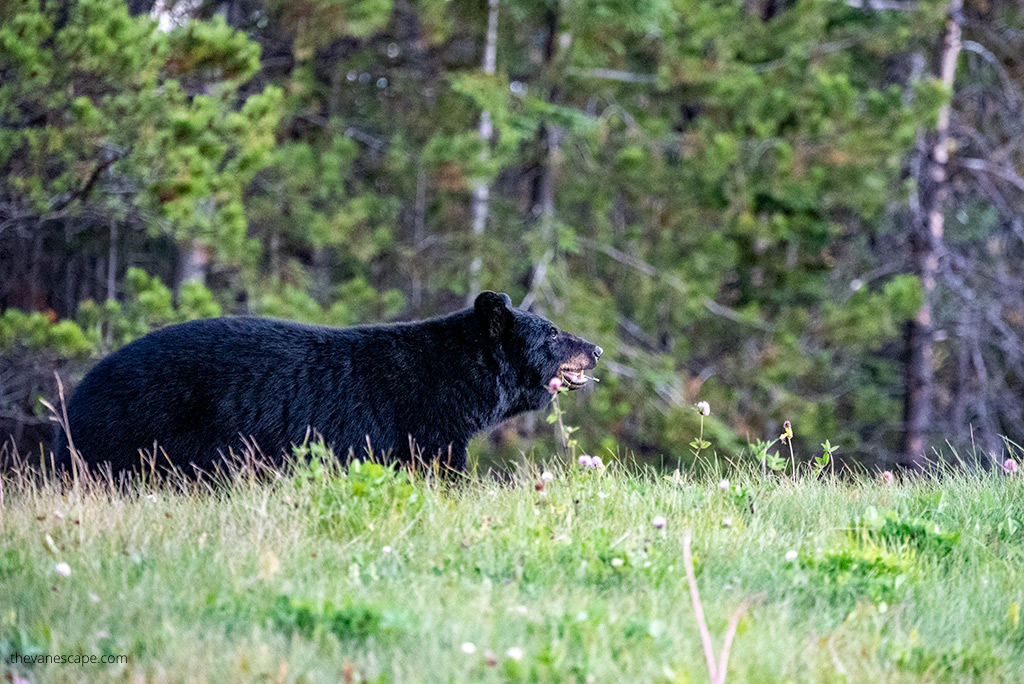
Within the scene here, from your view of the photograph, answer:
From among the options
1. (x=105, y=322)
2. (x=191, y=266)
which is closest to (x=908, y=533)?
(x=105, y=322)

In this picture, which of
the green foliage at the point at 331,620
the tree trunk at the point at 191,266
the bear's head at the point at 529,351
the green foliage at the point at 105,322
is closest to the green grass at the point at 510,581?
the green foliage at the point at 331,620

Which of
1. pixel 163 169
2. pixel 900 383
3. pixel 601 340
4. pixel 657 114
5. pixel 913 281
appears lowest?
pixel 900 383

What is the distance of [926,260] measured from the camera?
14.0 metres

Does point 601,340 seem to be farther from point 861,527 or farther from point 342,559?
point 342,559

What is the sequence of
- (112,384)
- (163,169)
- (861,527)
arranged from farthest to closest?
1. (163,169)
2. (112,384)
3. (861,527)

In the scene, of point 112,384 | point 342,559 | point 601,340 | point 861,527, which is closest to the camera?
point 342,559

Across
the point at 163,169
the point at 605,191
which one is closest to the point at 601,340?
the point at 605,191

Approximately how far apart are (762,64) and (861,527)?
13.1 m

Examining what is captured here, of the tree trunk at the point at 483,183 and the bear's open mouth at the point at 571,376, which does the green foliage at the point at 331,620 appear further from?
the tree trunk at the point at 483,183

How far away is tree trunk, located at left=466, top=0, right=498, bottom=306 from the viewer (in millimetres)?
11750

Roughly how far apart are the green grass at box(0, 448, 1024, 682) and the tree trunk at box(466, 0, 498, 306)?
7.58 metres

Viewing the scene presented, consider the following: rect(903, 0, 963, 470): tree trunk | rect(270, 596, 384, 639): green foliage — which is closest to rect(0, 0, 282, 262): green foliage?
rect(270, 596, 384, 639): green foliage

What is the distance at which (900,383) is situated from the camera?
18.2 m

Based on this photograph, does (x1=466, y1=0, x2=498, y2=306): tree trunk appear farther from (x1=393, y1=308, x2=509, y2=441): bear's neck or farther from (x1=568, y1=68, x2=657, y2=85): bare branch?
(x1=393, y1=308, x2=509, y2=441): bear's neck
